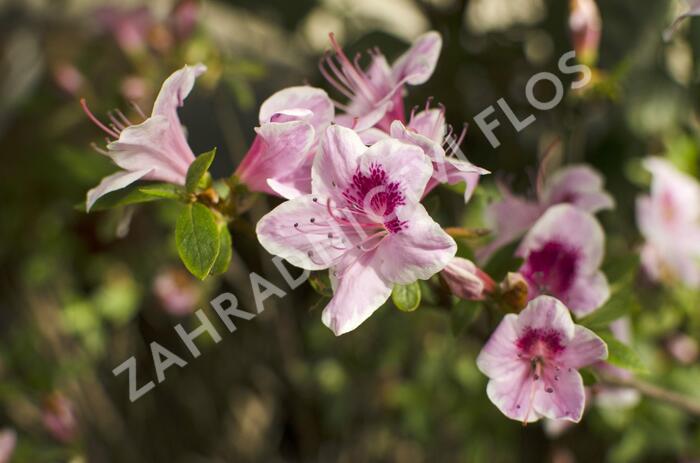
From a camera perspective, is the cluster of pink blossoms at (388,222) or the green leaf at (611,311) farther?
the green leaf at (611,311)

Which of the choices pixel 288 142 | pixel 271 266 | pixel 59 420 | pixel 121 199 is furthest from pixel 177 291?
pixel 288 142

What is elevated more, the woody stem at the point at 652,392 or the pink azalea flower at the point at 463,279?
the pink azalea flower at the point at 463,279

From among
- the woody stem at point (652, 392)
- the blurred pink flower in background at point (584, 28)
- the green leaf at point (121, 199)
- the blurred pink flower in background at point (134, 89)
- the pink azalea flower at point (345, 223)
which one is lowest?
the woody stem at point (652, 392)

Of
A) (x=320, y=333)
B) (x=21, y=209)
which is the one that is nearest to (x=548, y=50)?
(x=320, y=333)

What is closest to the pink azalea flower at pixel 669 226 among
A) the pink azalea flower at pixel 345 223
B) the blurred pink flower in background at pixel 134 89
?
the pink azalea flower at pixel 345 223

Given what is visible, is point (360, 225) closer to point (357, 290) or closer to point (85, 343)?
point (357, 290)

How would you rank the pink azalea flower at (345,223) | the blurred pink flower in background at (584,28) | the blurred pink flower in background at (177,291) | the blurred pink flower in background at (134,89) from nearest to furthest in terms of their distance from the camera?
1. the pink azalea flower at (345,223)
2. the blurred pink flower in background at (584,28)
3. the blurred pink flower in background at (134,89)
4. the blurred pink flower in background at (177,291)

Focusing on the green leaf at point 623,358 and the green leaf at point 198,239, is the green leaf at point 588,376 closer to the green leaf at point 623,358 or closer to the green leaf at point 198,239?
the green leaf at point 623,358
